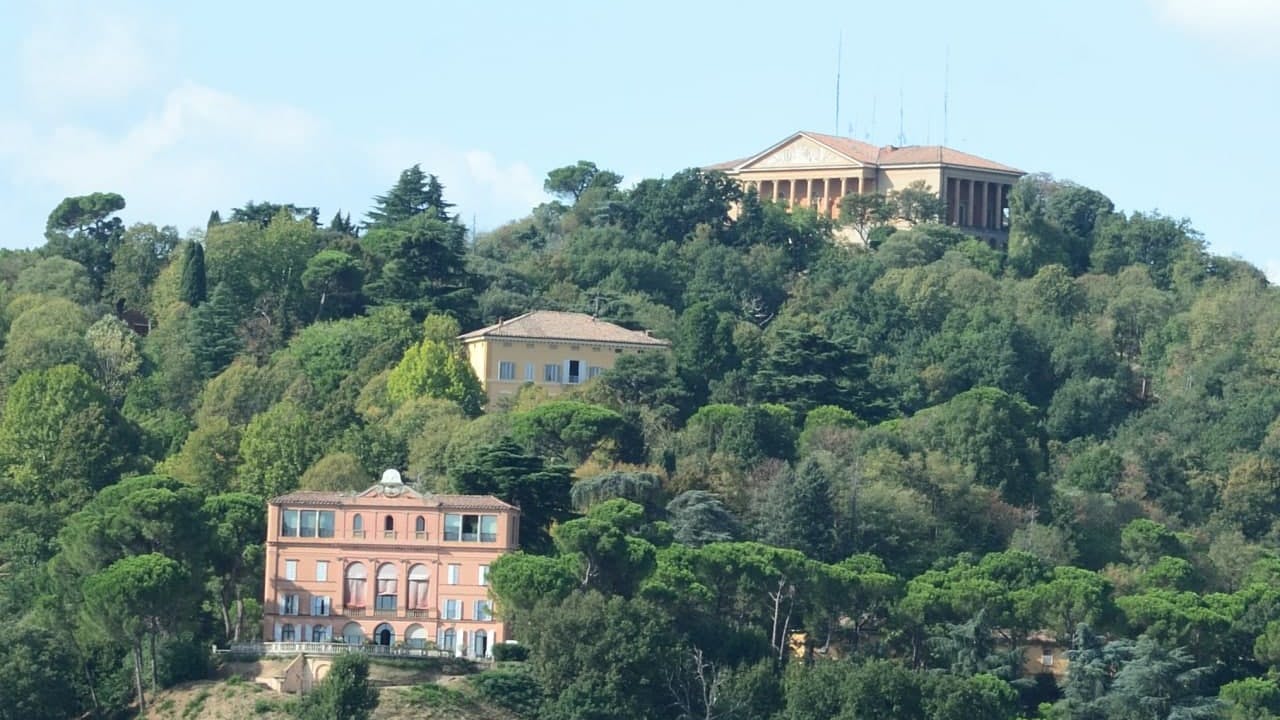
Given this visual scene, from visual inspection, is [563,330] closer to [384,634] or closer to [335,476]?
[335,476]

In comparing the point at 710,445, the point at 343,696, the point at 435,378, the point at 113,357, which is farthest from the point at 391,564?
the point at 113,357

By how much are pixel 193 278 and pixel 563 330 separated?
580 inches

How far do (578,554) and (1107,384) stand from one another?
1246 inches

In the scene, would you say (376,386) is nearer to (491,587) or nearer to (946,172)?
(491,587)

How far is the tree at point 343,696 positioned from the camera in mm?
74188

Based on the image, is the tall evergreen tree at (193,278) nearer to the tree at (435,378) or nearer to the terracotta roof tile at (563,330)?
the terracotta roof tile at (563,330)

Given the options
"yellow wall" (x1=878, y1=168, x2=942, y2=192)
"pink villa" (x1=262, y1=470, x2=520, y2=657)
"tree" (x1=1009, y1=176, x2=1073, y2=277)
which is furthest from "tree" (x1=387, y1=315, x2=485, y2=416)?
"yellow wall" (x1=878, y1=168, x2=942, y2=192)

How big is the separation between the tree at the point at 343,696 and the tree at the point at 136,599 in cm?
448

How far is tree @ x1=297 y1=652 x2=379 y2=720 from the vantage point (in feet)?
243

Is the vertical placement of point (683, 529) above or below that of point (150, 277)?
below

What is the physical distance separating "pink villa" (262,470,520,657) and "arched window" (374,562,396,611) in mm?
26

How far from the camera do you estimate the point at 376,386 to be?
95.9 metres

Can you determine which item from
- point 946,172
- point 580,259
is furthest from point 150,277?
point 946,172

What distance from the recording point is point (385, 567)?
81875mm
